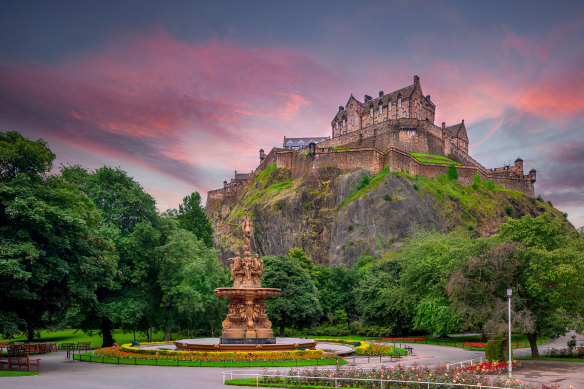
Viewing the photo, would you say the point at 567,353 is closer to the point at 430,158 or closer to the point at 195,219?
the point at 195,219

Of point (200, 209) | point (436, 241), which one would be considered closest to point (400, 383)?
point (436, 241)

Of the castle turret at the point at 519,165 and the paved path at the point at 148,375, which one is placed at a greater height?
the castle turret at the point at 519,165

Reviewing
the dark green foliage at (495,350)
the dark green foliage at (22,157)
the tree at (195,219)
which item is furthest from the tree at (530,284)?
the tree at (195,219)

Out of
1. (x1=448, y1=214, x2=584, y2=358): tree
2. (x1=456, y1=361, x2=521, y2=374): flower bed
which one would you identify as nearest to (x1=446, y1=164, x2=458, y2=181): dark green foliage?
(x1=448, y1=214, x2=584, y2=358): tree

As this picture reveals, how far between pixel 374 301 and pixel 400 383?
35453mm

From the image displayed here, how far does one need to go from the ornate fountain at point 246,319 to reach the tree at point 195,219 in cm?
3929

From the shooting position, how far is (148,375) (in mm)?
21734

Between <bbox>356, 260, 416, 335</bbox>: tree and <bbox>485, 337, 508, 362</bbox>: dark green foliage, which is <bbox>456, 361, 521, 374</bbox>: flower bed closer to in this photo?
<bbox>485, 337, 508, 362</bbox>: dark green foliage

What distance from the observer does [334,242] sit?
9150 cm

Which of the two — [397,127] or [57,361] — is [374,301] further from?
[397,127]

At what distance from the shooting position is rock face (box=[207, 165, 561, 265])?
289 feet

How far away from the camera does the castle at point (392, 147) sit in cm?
10038

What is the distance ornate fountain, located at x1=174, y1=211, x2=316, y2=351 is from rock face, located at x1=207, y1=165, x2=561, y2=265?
55.6m

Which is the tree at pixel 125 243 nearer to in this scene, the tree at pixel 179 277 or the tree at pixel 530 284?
the tree at pixel 179 277
